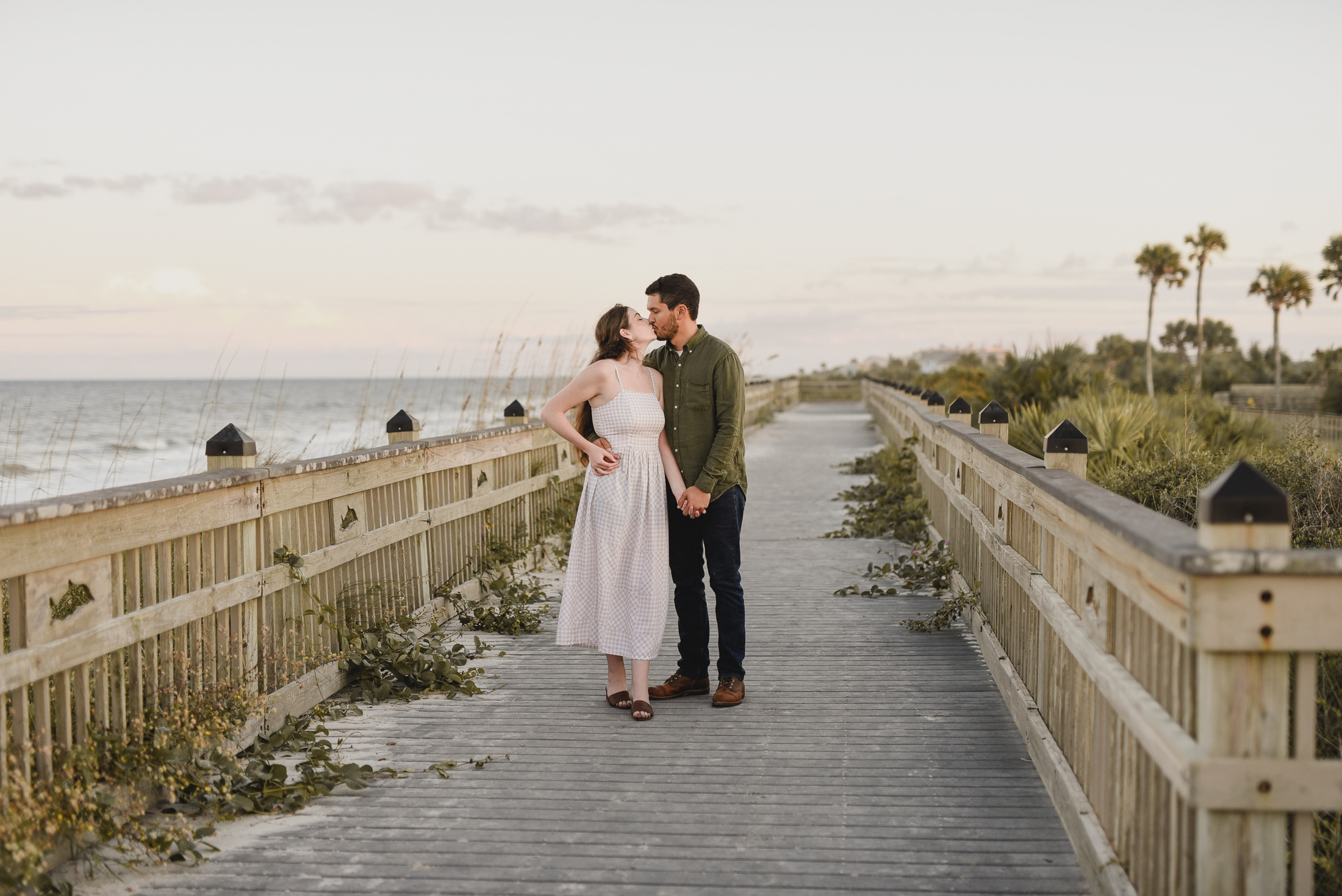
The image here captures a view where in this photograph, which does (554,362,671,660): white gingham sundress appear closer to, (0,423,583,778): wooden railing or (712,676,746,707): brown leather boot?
(712,676,746,707): brown leather boot

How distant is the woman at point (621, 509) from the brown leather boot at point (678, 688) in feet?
0.68

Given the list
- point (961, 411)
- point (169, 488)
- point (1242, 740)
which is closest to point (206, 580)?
point (169, 488)

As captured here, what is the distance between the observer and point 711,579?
483cm

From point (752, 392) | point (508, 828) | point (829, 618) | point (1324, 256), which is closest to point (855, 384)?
point (752, 392)

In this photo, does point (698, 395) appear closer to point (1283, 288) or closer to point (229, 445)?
point (229, 445)

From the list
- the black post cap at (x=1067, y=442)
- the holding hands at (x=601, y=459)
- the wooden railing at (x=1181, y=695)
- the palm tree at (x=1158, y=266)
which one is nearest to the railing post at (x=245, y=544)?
the holding hands at (x=601, y=459)

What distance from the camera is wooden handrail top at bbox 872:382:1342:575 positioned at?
7.01 ft

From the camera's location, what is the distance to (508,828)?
3422 mm

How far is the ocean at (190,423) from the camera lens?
7887 millimetres

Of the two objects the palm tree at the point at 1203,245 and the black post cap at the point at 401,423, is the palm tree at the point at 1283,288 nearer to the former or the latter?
the palm tree at the point at 1203,245

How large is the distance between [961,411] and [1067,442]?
3916mm

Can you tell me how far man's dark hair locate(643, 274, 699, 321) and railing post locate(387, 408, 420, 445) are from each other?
6.92 feet

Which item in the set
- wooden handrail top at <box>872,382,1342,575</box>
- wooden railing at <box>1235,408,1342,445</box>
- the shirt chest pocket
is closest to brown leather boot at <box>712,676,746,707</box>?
the shirt chest pocket

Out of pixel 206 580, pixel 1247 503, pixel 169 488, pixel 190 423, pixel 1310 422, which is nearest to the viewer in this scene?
pixel 1247 503
